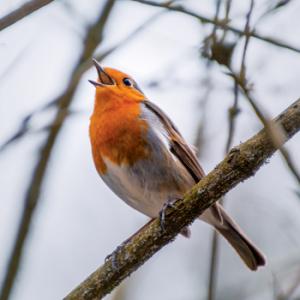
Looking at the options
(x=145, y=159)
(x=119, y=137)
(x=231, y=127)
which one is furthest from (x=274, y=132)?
(x=119, y=137)

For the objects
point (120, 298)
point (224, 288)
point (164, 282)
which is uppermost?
point (120, 298)

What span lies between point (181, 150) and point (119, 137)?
1.61 feet

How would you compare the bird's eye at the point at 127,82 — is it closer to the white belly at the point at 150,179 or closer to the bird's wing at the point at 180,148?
the bird's wing at the point at 180,148

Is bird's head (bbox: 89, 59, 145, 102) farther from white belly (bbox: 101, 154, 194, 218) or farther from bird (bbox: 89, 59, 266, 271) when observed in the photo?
white belly (bbox: 101, 154, 194, 218)

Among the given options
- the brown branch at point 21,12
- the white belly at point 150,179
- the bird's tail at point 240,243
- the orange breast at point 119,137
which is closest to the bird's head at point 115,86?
the orange breast at point 119,137

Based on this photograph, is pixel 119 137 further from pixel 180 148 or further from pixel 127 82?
pixel 127 82

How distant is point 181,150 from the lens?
5.34m

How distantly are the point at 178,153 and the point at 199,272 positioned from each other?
3.44 metres

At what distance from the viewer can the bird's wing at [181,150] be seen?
526 centimetres

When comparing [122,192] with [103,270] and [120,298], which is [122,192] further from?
[103,270]

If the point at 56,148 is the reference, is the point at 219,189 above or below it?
below

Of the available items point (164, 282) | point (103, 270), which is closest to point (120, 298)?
point (103, 270)

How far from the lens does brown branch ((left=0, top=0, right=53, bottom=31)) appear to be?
303 centimetres

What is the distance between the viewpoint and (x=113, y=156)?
16.9 ft
